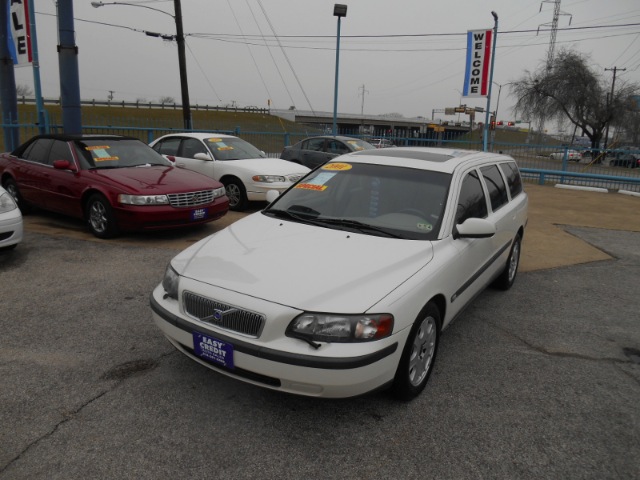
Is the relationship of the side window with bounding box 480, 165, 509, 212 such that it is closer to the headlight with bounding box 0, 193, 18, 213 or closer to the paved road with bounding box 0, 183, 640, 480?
the paved road with bounding box 0, 183, 640, 480

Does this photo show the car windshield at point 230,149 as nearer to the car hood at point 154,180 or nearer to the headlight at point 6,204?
the car hood at point 154,180

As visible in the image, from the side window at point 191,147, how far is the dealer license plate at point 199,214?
2.90m

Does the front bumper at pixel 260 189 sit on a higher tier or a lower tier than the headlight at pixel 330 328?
lower

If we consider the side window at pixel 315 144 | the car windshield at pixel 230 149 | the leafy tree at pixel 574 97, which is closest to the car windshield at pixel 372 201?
the car windshield at pixel 230 149

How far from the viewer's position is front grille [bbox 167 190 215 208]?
6.66 m

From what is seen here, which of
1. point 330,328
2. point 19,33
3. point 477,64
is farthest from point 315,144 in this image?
point 330,328

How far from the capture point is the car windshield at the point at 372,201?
3580 mm

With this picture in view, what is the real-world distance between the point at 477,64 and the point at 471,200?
49.5ft

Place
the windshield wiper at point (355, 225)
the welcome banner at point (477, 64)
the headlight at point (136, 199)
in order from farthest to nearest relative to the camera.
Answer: the welcome banner at point (477, 64)
the headlight at point (136, 199)
the windshield wiper at point (355, 225)

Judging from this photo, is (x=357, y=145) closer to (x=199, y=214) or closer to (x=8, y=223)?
(x=199, y=214)

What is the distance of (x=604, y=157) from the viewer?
19.3m

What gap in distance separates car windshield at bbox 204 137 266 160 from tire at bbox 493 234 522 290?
5.83 m

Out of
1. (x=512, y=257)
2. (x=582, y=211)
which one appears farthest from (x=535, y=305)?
(x=582, y=211)

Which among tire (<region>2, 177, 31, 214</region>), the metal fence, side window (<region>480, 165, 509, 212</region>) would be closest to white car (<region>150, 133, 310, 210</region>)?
tire (<region>2, 177, 31, 214</region>)
